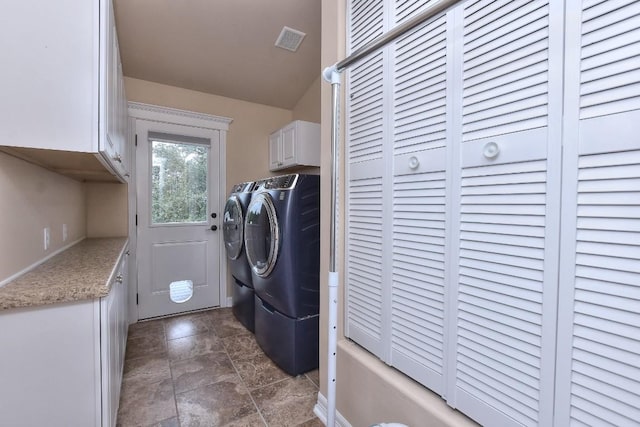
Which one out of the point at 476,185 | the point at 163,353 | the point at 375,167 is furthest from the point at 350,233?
the point at 163,353

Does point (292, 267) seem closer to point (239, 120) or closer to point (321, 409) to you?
point (321, 409)

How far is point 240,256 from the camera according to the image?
2.77 metres

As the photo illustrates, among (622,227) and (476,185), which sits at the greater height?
(476,185)

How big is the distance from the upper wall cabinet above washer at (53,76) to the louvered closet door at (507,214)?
1400 millimetres

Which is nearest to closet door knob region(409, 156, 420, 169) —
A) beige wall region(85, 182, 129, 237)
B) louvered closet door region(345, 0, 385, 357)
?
louvered closet door region(345, 0, 385, 357)

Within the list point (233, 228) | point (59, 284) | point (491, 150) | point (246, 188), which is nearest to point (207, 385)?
point (59, 284)

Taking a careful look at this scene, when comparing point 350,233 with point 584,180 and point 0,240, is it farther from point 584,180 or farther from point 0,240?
point 0,240

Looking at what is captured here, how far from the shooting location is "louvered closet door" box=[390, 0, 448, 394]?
103cm

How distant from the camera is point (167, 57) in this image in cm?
268

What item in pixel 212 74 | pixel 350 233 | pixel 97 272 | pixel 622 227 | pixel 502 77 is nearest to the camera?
pixel 622 227

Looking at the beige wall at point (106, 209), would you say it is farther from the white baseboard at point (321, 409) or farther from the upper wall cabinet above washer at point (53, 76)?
the white baseboard at point (321, 409)

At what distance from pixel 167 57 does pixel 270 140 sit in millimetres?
1310

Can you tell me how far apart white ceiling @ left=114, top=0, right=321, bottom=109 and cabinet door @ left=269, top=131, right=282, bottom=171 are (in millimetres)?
504

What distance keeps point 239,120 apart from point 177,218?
1.35 meters
